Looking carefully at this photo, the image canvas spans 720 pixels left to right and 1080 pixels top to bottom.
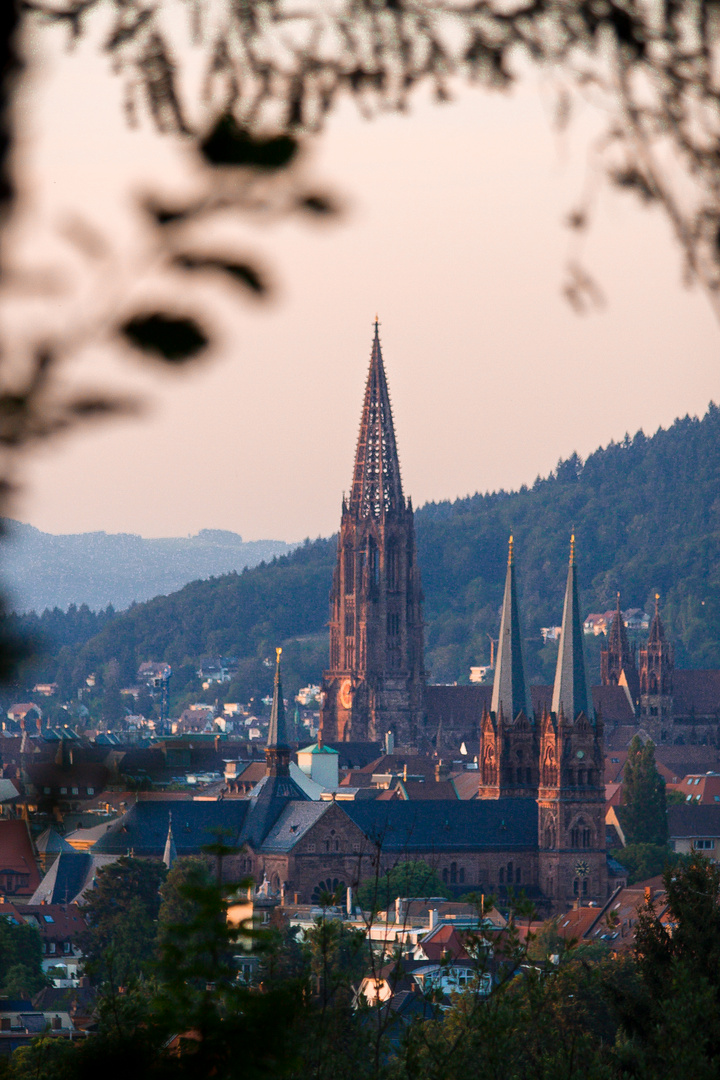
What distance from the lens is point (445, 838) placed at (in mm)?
79375

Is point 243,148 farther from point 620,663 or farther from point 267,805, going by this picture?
point 620,663

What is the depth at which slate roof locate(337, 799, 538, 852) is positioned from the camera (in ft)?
260

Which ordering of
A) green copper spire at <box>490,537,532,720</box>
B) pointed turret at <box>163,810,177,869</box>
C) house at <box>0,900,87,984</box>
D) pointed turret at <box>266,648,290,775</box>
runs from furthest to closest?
pointed turret at <box>266,648,290,775</box>, green copper spire at <box>490,537,532,720</box>, pointed turret at <box>163,810,177,869</box>, house at <box>0,900,87,984</box>

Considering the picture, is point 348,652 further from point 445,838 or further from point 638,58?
point 638,58

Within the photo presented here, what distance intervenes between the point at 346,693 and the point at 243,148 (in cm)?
11377

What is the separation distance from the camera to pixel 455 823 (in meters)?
79.7

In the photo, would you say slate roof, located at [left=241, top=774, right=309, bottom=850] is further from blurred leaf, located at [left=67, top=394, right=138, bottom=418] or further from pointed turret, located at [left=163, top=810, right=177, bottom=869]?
blurred leaf, located at [left=67, top=394, right=138, bottom=418]

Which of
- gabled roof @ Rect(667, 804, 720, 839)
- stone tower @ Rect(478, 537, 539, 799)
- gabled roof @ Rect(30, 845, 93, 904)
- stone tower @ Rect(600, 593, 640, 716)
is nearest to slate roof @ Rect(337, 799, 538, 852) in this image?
stone tower @ Rect(478, 537, 539, 799)

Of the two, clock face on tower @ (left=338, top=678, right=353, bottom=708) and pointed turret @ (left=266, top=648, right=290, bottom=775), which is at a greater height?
clock face on tower @ (left=338, top=678, right=353, bottom=708)

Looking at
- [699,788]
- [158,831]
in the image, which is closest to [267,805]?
[158,831]

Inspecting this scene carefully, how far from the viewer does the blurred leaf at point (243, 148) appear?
11.0 feet

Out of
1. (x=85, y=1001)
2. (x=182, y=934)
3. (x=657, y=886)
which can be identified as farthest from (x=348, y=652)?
(x=182, y=934)

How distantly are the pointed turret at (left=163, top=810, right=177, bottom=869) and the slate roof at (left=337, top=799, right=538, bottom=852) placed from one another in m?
6.89

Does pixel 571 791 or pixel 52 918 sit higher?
pixel 571 791
